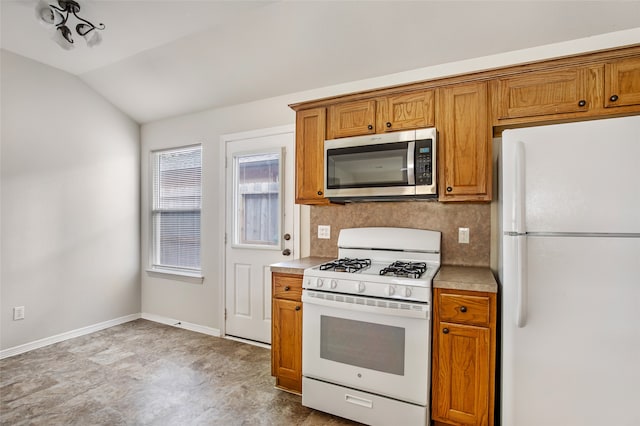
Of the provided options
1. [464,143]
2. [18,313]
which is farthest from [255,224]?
[18,313]

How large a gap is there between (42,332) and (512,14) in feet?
16.3

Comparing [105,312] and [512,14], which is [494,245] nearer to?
[512,14]

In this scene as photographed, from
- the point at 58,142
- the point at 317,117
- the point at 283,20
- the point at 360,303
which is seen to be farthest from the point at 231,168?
the point at 360,303

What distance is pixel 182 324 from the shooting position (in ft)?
12.8

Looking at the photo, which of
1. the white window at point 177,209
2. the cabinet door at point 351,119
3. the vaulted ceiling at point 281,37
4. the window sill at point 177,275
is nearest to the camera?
the vaulted ceiling at point 281,37

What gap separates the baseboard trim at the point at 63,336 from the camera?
10.1ft

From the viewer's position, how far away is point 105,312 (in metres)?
3.89

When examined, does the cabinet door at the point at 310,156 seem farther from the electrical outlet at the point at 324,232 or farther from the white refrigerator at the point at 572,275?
the white refrigerator at the point at 572,275

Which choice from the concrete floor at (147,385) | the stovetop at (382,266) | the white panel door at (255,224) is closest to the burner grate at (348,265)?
the stovetop at (382,266)

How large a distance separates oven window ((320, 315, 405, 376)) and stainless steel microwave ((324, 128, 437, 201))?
36.9 inches

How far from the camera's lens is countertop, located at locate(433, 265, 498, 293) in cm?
183

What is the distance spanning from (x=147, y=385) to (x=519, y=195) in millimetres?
2945

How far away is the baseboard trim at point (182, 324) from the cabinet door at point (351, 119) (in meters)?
2.55

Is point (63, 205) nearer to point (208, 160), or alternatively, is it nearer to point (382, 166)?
point (208, 160)
